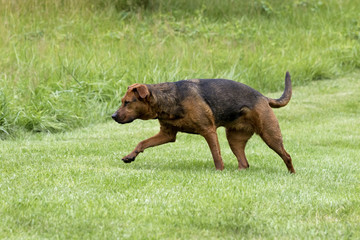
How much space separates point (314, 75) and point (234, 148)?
1013 cm

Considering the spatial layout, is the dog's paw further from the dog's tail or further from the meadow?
the dog's tail

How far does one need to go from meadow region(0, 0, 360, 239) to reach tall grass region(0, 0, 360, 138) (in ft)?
0.15

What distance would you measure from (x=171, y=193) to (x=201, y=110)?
4.95ft

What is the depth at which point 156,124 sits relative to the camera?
11.6m

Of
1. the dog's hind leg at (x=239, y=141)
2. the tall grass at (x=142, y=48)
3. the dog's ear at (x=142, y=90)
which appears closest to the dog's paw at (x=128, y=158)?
the dog's ear at (x=142, y=90)

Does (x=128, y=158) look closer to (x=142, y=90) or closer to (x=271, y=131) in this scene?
(x=142, y=90)

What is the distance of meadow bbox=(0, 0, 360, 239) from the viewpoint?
4.70 meters

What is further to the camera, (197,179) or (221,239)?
(197,179)

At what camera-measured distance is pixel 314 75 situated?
1662 centimetres

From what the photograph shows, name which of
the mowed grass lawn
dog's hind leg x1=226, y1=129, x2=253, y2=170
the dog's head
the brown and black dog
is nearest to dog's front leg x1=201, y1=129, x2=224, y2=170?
the brown and black dog

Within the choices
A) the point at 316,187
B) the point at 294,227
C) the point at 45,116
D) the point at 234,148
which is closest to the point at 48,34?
the point at 45,116

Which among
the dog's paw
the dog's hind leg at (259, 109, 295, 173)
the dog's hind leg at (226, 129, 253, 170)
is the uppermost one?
the dog's hind leg at (259, 109, 295, 173)

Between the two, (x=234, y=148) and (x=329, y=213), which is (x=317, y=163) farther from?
(x=329, y=213)

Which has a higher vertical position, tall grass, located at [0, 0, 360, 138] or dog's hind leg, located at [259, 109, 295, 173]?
dog's hind leg, located at [259, 109, 295, 173]
